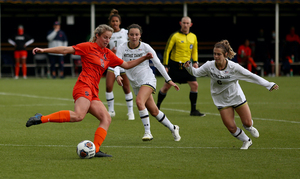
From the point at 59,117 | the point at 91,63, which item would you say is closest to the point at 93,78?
the point at 91,63

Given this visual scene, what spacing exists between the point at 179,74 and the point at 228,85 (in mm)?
4275

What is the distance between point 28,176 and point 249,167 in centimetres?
256

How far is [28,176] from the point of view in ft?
18.3

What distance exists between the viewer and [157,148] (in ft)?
24.2

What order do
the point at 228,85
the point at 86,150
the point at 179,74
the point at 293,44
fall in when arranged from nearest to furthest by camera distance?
the point at 86,150
the point at 228,85
the point at 179,74
the point at 293,44

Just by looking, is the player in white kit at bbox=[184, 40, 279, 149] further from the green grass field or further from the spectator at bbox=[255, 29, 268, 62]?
the spectator at bbox=[255, 29, 268, 62]

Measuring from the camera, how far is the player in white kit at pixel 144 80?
8.11 metres

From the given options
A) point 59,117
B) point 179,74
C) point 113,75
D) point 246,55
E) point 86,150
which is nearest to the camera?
point 59,117

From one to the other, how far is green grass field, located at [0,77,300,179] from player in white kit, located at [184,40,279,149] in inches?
13.4

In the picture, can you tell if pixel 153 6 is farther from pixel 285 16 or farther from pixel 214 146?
pixel 214 146

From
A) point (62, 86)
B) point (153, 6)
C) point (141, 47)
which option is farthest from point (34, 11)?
point (141, 47)

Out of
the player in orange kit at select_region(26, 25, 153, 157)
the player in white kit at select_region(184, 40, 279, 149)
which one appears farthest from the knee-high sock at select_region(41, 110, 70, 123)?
the player in white kit at select_region(184, 40, 279, 149)

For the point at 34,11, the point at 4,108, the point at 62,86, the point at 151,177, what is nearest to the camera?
the point at 151,177

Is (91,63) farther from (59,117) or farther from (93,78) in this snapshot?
(59,117)
